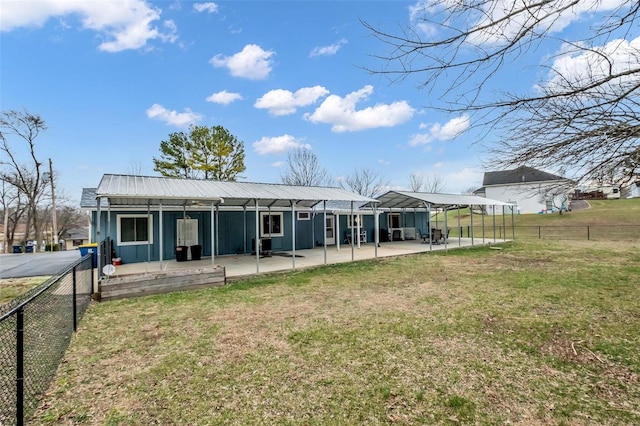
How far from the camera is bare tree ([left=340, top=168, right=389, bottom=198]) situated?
37500mm

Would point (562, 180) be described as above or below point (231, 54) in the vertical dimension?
below

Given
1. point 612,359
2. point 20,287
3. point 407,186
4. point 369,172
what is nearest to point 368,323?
point 612,359

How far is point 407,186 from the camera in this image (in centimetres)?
4038

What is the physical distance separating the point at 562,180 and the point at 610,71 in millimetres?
913

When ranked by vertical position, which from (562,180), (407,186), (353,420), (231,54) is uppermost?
(231,54)

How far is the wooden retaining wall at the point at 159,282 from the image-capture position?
6.76 meters

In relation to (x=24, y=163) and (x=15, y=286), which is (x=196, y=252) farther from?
(x=24, y=163)

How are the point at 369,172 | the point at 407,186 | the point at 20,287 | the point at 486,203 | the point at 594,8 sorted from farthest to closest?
the point at 407,186, the point at 369,172, the point at 486,203, the point at 20,287, the point at 594,8

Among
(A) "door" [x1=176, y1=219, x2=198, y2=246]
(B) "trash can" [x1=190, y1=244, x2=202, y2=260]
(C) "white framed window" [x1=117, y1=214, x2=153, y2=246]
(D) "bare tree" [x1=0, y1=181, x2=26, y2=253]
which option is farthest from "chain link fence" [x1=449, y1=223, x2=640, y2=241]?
(D) "bare tree" [x1=0, y1=181, x2=26, y2=253]

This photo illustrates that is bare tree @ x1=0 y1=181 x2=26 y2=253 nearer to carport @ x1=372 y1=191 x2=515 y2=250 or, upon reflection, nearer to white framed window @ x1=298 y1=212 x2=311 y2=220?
white framed window @ x1=298 y1=212 x2=311 y2=220

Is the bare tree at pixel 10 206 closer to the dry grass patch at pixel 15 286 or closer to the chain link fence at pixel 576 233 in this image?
the dry grass patch at pixel 15 286

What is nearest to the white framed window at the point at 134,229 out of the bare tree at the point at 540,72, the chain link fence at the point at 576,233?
the bare tree at the point at 540,72

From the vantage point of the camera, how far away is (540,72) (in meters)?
2.58

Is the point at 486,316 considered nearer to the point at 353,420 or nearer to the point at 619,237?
the point at 353,420
